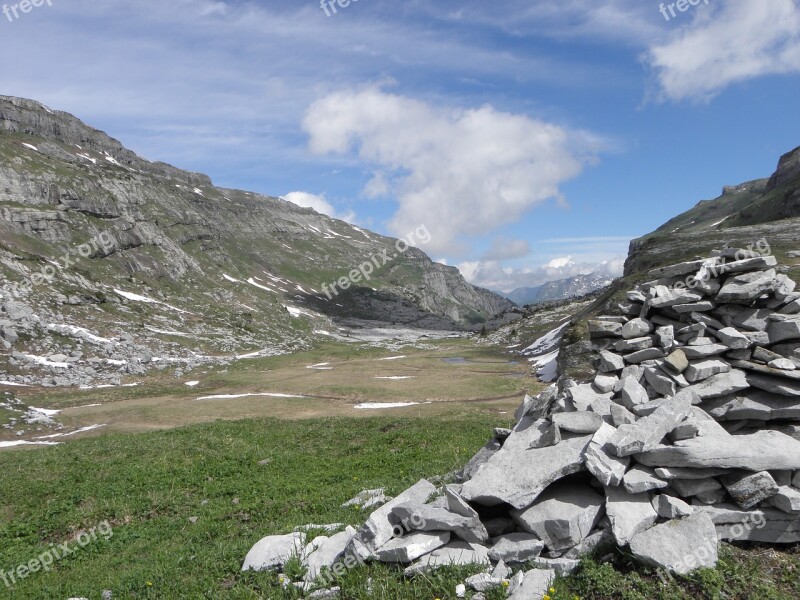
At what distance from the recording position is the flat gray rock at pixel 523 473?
10.7 m

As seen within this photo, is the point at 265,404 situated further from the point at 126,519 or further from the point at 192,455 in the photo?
the point at 126,519

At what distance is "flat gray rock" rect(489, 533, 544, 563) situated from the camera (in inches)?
389

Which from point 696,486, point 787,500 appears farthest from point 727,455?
point 787,500

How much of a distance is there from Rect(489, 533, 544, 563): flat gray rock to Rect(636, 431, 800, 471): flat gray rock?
306cm

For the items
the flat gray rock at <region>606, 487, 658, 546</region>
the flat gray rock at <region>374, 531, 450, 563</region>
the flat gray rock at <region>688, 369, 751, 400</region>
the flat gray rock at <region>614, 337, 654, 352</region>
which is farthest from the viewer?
the flat gray rock at <region>614, 337, 654, 352</region>

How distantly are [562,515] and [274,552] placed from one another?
22.5 ft

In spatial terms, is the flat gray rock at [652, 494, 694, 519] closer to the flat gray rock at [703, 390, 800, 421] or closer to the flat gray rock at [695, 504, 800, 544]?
the flat gray rock at [695, 504, 800, 544]

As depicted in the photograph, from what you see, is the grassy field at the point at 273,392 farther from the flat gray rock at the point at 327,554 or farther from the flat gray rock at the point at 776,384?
the flat gray rock at the point at 776,384

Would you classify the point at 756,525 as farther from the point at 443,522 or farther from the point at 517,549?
the point at 443,522

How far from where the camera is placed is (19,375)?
6031 cm

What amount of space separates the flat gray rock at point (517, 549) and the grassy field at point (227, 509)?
71cm

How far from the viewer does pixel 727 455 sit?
33.4 ft

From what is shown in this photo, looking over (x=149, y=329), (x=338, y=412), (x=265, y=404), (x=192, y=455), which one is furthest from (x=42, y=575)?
(x=149, y=329)

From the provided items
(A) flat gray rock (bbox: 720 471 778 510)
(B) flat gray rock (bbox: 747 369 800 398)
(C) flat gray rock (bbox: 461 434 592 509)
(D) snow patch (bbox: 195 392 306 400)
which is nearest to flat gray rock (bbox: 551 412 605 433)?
(C) flat gray rock (bbox: 461 434 592 509)
